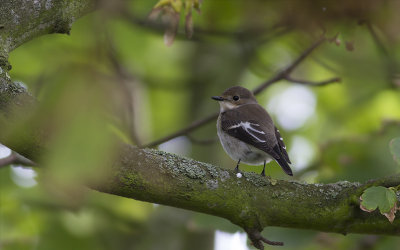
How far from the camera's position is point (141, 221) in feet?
20.4

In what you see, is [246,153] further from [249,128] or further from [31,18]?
[31,18]

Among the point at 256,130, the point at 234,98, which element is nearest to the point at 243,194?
the point at 256,130

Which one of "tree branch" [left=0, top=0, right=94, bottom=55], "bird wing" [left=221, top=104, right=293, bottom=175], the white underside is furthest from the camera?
the white underside

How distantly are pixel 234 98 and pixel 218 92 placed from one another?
0.84m

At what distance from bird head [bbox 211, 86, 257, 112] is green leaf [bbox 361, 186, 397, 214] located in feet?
10.9

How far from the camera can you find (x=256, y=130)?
193 inches

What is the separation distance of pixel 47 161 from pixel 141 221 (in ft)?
17.8

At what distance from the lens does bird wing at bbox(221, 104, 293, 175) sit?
456 cm

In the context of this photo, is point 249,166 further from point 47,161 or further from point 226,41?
point 47,161

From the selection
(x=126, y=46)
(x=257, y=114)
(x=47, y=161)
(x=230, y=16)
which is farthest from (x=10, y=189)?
(x=47, y=161)

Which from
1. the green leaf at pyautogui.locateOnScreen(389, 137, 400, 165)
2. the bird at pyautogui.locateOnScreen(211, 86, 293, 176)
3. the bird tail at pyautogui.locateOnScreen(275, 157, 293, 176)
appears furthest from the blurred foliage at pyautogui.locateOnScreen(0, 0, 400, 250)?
the green leaf at pyautogui.locateOnScreen(389, 137, 400, 165)

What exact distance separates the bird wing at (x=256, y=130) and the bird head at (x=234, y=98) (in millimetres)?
339

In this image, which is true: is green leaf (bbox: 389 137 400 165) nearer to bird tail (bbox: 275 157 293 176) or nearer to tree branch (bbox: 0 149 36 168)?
bird tail (bbox: 275 157 293 176)

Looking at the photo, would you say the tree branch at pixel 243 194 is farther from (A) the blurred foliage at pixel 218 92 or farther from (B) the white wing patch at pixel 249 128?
(B) the white wing patch at pixel 249 128
